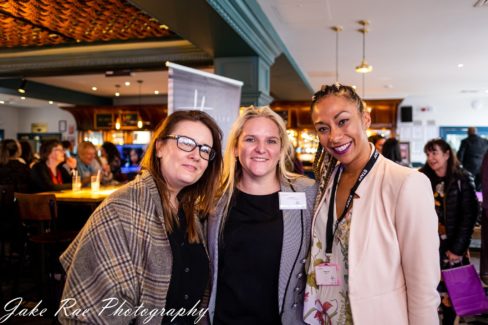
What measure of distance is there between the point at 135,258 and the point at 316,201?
33.6 inches

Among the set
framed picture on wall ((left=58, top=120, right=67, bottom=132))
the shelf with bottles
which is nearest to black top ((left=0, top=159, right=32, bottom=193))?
the shelf with bottles

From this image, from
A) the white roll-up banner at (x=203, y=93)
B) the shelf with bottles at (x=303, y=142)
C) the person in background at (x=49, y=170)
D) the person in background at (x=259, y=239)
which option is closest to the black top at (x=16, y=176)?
the person in background at (x=49, y=170)

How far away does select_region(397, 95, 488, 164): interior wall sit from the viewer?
446 inches

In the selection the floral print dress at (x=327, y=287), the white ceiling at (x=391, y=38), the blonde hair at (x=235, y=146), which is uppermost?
the white ceiling at (x=391, y=38)

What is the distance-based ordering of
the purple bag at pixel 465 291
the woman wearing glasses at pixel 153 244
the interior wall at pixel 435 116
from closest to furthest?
1. the woman wearing glasses at pixel 153 244
2. the purple bag at pixel 465 291
3. the interior wall at pixel 435 116

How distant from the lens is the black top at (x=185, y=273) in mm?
1412

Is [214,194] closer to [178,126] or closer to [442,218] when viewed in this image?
[178,126]

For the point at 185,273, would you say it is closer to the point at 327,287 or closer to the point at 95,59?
the point at 327,287

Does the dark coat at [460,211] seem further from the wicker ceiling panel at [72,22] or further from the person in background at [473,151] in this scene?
the person in background at [473,151]

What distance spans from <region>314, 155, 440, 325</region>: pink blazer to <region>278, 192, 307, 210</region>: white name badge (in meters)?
0.34

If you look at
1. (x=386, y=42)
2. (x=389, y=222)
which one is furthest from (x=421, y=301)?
(x=386, y=42)

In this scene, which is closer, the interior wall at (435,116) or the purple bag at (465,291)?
the purple bag at (465,291)

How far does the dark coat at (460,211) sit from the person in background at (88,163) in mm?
4693

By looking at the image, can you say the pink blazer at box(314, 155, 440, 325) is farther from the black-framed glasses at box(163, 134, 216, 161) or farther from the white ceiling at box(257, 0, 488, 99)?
the white ceiling at box(257, 0, 488, 99)
